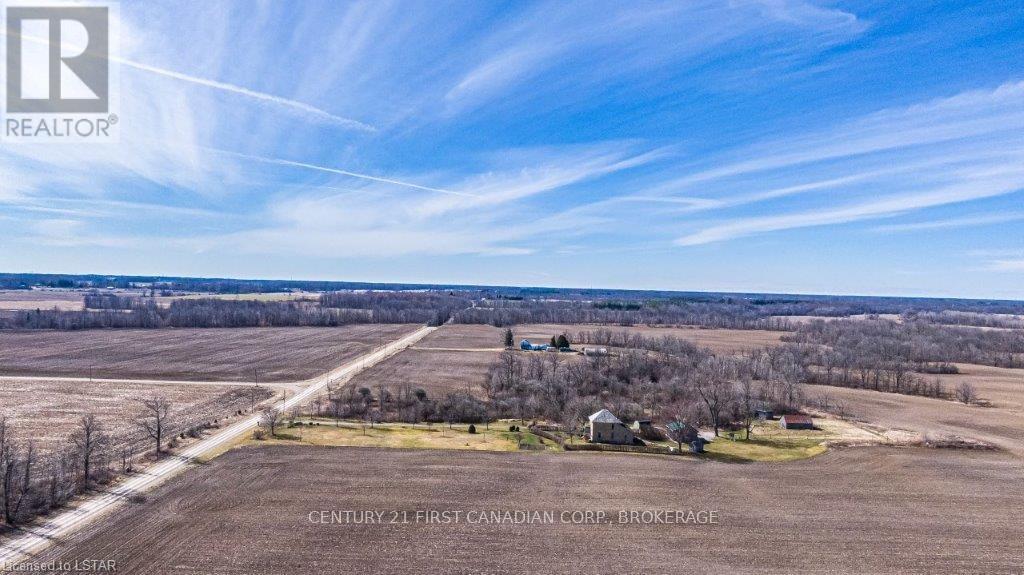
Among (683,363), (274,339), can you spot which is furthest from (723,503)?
(274,339)

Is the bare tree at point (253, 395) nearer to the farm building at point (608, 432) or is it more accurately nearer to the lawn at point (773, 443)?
the farm building at point (608, 432)

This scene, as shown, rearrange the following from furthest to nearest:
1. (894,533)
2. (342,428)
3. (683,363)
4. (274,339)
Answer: (274,339), (683,363), (342,428), (894,533)

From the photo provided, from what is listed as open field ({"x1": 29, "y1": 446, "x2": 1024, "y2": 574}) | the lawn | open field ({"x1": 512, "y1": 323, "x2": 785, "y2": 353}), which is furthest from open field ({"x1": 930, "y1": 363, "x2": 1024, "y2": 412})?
open field ({"x1": 29, "y1": 446, "x2": 1024, "y2": 574})

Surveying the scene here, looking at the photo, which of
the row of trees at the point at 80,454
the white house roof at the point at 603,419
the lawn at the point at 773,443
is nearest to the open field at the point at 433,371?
the row of trees at the point at 80,454

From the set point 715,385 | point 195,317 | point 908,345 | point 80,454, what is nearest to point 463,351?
point 715,385

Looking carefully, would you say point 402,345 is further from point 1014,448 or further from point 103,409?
point 1014,448
